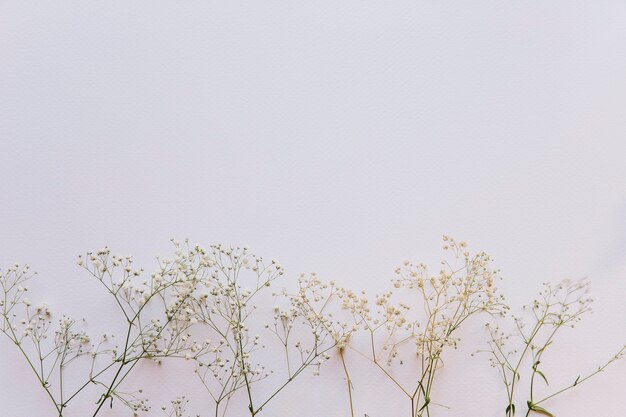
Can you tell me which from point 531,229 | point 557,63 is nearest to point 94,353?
point 531,229

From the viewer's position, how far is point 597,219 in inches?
72.1

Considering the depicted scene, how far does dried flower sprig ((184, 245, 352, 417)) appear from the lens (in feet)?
5.59

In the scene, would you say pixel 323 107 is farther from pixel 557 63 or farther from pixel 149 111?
pixel 557 63

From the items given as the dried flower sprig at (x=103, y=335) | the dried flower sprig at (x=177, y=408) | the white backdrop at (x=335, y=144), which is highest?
the white backdrop at (x=335, y=144)

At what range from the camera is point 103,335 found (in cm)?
174

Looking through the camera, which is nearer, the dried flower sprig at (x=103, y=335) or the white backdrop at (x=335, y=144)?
the dried flower sprig at (x=103, y=335)

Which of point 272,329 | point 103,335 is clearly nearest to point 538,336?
point 272,329

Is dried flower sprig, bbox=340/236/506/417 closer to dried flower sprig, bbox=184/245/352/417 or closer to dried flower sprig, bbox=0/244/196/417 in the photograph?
dried flower sprig, bbox=184/245/352/417

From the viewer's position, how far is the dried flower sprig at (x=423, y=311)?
1710 millimetres

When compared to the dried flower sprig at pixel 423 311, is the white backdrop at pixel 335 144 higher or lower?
higher

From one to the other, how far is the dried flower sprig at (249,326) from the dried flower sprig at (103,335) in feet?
0.28

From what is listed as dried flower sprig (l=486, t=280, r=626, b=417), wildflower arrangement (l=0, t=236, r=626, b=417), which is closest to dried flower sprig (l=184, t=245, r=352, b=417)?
wildflower arrangement (l=0, t=236, r=626, b=417)

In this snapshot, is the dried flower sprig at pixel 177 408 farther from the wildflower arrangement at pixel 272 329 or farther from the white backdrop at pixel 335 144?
the white backdrop at pixel 335 144

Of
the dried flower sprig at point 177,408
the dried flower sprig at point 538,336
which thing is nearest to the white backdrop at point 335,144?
the dried flower sprig at point 538,336
